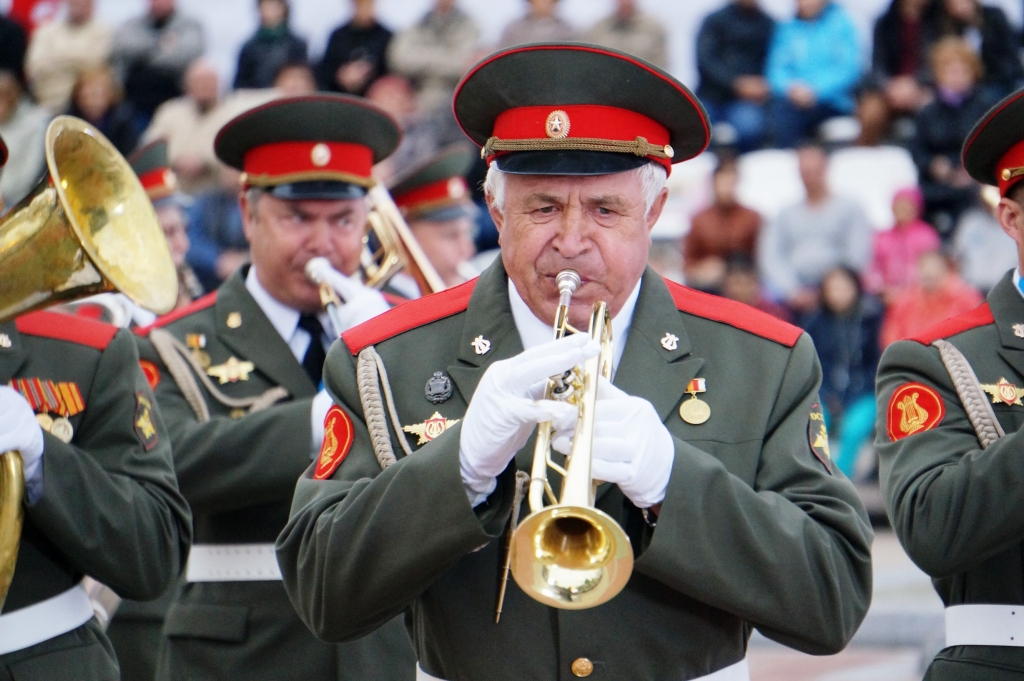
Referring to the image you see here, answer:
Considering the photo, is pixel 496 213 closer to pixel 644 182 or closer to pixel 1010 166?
pixel 644 182

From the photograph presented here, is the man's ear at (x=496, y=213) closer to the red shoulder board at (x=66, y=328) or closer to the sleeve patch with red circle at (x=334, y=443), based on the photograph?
the sleeve patch with red circle at (x=334, y=443)

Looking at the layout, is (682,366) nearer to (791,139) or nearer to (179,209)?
(179,209)

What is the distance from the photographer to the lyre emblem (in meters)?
3.68

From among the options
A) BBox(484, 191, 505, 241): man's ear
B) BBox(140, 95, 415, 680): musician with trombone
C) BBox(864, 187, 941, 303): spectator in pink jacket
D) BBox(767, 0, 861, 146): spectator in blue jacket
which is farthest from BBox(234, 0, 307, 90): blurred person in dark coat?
BBox(484, 191, 505, 241): man's ear

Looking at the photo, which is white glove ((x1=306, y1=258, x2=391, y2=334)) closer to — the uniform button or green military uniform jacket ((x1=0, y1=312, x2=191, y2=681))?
green military uniform jacket ((x1=0, y1=312, x2=191, y2=681))

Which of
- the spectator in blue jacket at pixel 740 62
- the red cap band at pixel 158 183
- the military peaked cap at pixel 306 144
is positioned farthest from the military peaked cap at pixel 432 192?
the spectator in blue jacket at pixel 740 62

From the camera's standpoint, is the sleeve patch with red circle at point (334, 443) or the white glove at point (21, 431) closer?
the sleeve patch with red circle at point (334, 443)

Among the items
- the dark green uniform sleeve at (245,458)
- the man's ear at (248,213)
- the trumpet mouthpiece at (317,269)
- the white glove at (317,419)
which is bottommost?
the dark green uniform sleeve at (245,458)

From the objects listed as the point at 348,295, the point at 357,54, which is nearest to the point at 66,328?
the point at 348,295

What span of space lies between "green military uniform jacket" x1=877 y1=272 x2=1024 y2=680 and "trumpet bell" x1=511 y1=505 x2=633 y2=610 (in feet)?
3.42

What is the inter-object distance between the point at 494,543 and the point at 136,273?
3.86 feet

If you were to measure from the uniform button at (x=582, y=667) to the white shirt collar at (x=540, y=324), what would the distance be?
63 centimetres

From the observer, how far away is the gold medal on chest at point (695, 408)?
129 inches

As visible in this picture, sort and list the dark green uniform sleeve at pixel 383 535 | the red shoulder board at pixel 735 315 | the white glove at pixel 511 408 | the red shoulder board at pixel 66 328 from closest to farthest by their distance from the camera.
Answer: the white glove at pixel 511 408, the dark green uniform sleeve at pixel 383 535, the red shoulder board at pixel 735 315, the red shoulder board at pixel 66 328
